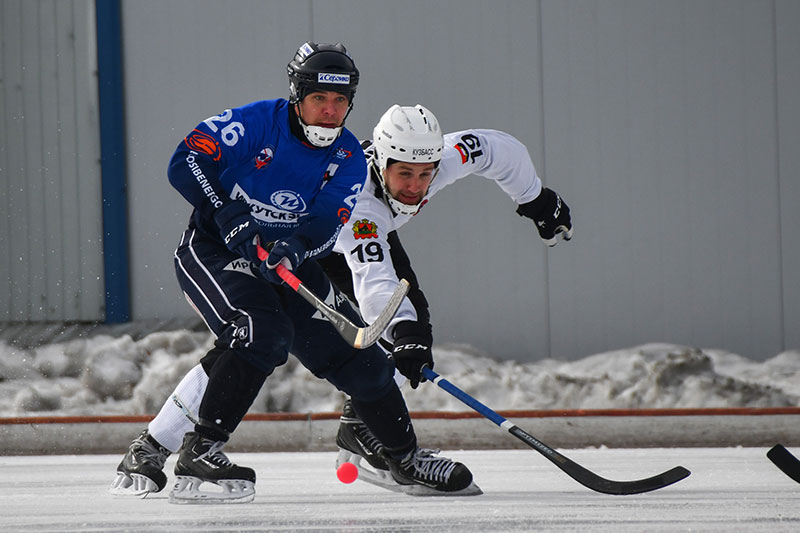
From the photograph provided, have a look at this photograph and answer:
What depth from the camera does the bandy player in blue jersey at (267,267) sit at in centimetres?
258

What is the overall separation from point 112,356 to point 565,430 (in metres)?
2.72

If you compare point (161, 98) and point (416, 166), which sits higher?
point (161, 98)

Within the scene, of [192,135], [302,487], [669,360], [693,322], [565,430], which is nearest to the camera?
[192,135]

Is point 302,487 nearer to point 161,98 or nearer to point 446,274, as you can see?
point 446,274

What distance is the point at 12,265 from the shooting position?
6344 mm

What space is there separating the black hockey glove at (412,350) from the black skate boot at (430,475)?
237 millimetres

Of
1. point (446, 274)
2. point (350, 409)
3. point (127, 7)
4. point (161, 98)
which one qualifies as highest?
point (127, 7)

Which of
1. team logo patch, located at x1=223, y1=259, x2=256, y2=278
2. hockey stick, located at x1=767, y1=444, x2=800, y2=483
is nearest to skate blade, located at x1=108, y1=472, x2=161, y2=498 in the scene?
team logo patch, located at x1=223, y1=259, x2=256, y2=278

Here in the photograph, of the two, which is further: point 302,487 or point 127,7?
point 127,7

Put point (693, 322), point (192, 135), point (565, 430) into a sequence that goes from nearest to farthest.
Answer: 1. point (192, 135)
2. point (565, 430)
3. point (693, 322)

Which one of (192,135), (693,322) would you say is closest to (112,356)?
(192,135)

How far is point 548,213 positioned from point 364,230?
0.79 meters

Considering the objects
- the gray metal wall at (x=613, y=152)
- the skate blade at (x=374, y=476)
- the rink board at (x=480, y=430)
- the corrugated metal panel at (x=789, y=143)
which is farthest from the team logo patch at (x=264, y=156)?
the corrugated metal panel at (x=789, y=143)

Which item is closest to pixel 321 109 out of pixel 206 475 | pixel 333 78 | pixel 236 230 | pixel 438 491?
pixel 333 78
